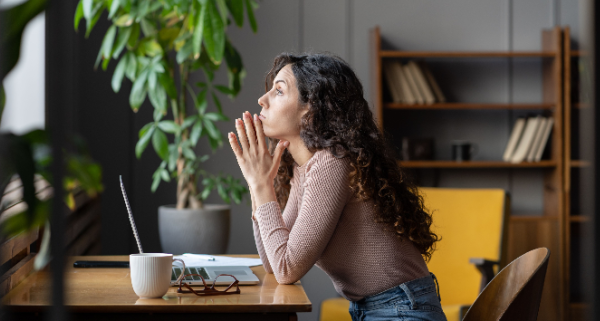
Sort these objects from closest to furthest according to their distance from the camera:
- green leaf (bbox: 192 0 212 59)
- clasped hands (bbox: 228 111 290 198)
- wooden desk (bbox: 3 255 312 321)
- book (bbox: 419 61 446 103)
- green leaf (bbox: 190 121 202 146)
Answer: wooden desk (bbox: 3 255 312 321)
clasped hands (bbox: 228 111 290 198)
green leaf (bbox: 192 0 212 59)
green leaf (bbox: 190 121 202 146)
book (bbox: 419 61 446 103)

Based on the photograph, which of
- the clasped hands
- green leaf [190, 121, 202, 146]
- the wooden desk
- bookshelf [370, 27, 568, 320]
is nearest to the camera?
the wooden desk

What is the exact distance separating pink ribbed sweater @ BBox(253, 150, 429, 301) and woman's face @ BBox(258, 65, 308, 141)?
0.13 metres

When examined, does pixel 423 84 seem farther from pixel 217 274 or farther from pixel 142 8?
pixel 217 274

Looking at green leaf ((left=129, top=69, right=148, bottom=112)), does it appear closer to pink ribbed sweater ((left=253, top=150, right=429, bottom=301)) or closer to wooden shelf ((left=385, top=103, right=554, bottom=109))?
pink ribbed sweater ((left=253, top=150, right=429, bottom=301))

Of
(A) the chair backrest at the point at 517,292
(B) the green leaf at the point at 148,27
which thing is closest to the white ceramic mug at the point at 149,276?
(A) the chair backrest at the point at 517,292

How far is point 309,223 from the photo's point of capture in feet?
3.77

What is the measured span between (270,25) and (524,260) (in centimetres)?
238

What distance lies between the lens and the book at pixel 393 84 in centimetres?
310

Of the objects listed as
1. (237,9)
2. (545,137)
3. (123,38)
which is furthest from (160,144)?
(545,137)

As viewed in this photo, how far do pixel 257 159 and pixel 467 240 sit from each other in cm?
134

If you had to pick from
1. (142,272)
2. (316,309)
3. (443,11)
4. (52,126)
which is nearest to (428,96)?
(443,11)

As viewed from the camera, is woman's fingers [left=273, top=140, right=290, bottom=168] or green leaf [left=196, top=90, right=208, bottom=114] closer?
woman's fingers [left=273, top=140, right=290, bottom=168]

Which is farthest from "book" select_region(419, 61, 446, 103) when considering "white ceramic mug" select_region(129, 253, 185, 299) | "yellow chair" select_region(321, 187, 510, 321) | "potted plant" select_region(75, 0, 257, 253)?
"white ceramic mug" select_region(129, 253, 185, 299)

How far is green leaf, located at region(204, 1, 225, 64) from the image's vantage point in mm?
2117
